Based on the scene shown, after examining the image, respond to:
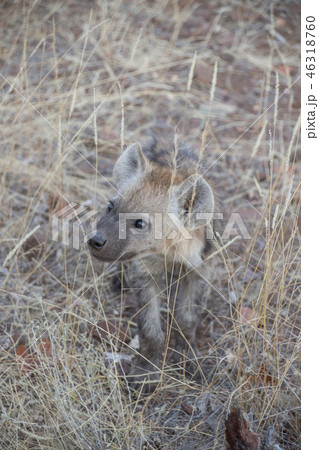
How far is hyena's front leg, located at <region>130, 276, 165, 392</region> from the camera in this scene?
3805 millimetres

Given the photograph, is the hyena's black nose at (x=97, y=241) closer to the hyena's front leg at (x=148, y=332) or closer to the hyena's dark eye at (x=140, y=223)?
Result: the hyena's dark eye at (x=140, y=223)

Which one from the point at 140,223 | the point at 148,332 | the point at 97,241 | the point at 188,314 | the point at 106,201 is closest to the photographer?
the point at 97,241

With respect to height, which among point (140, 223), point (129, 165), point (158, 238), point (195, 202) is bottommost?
point (158, 238)

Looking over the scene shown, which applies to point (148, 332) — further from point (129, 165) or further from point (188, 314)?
point (129, 165)

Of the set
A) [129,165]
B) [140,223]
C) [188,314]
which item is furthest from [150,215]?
[188,314]

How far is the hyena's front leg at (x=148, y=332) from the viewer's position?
12.5 ft

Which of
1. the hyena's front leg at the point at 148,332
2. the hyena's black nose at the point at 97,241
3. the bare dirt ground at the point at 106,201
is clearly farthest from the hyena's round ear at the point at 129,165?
the hyena's front leg at the point at 148,332

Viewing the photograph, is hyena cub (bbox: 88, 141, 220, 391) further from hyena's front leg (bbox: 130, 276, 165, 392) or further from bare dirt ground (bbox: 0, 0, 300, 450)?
bare dirt ground (bbox: 0, 0, 300, 450)

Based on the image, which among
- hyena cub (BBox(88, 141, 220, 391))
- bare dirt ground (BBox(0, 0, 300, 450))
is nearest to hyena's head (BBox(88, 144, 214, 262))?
hyena cub (BBox(88, 141, 220, 391))

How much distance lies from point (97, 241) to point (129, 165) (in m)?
0.72

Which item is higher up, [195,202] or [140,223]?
[195,202]

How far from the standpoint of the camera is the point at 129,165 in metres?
3.84

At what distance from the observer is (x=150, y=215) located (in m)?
3.57
